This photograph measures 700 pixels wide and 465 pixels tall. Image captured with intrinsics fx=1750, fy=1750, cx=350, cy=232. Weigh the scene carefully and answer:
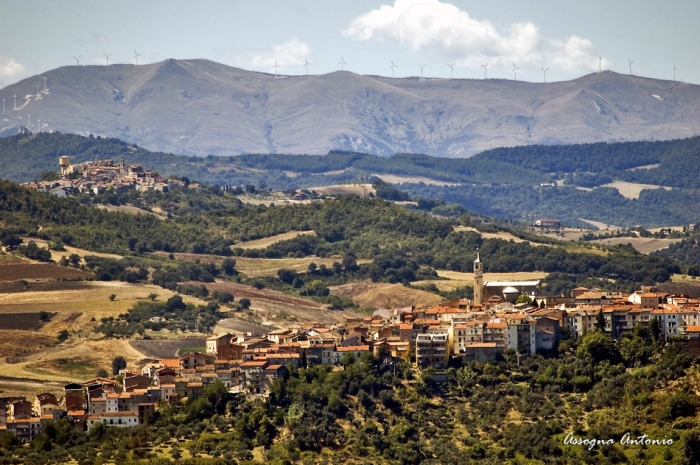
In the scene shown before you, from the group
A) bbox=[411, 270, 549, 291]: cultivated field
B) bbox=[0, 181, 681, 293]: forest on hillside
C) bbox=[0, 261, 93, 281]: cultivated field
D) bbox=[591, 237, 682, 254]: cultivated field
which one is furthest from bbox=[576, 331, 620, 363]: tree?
bbox=[591, 237, 682, 254]: cultivated field

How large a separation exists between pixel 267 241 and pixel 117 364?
212 ft

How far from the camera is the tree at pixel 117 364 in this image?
96963 mm

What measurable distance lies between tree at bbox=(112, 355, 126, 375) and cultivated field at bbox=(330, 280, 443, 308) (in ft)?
101

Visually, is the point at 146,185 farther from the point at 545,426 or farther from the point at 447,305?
the point at 545,426

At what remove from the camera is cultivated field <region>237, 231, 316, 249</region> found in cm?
15988

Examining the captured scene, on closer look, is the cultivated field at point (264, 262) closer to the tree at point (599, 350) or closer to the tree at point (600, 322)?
the tree at point (600, 322)

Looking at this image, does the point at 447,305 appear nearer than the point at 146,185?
Yes

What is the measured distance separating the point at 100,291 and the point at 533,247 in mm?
42023

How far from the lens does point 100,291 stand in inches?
4852

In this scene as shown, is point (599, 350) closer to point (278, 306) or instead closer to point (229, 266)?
point (278, 306)

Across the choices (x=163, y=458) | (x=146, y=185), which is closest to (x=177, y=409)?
(x=163, y=458)

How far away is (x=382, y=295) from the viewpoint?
13375 centimetres

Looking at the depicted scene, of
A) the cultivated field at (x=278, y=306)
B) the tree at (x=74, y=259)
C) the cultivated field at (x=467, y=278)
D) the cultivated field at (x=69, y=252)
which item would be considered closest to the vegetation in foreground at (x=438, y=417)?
the cultivated field at (x=278, y=306)

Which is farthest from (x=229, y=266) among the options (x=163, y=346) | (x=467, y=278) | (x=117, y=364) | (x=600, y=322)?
(x=600, y=322)
